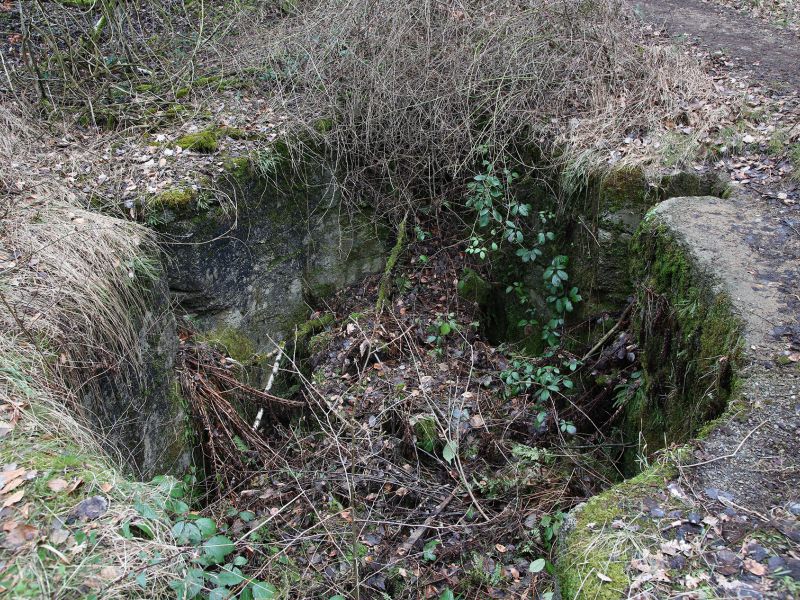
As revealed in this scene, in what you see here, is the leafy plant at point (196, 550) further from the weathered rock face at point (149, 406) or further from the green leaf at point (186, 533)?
the weathered rock face at point (149, 406)

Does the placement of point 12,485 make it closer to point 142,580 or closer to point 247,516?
point 142,580

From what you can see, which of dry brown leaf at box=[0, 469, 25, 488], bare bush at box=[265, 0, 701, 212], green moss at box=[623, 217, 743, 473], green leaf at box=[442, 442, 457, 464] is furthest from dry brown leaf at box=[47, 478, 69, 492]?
bare bush at box=[265, 0, 701, 212]

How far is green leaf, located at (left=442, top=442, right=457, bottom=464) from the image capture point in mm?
3955

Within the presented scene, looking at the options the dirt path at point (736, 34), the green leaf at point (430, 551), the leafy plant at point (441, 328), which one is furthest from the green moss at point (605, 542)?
the dirt path at point (736, 34)

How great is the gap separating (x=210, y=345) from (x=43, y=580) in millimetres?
2869

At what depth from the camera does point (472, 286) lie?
18.0 ft

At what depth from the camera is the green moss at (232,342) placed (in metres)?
4.89

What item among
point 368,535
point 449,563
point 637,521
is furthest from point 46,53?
point 637,521

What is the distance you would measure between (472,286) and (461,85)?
176 centimetres

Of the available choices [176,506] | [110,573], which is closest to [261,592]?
[176,506]

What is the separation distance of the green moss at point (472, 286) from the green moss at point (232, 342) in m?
1.93

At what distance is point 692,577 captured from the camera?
6.88ft

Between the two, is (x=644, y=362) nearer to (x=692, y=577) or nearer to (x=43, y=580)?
(x=692, y=577)

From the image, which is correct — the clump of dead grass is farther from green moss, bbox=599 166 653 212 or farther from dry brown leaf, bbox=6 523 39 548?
green moss, bbox=599 166 653 212
